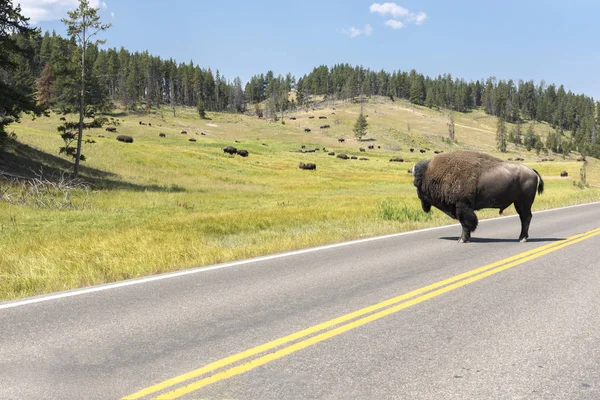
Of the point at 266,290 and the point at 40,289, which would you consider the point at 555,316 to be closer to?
the point at 266,290

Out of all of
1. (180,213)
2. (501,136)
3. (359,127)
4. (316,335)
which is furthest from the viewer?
(501,136)

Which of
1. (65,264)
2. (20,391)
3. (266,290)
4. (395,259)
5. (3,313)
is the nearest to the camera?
(20,391)

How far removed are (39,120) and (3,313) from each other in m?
97.1

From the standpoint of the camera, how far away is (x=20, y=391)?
362cm

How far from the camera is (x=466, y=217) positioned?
11.5m

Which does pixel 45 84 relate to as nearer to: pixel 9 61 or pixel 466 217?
pixel 9 61

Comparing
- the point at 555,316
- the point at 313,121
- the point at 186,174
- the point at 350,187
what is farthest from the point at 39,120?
the point at 555,316

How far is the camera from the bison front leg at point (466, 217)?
1142 cm

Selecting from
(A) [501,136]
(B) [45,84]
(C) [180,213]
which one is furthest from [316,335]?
(A) [501,136]

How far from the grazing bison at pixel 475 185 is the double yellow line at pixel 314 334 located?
2.88 meters

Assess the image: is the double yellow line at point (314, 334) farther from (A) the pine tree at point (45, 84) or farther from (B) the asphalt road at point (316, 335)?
(A) the pine tree at point (45, 84)

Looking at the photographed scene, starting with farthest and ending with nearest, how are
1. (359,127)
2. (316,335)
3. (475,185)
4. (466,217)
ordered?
(359,127) → (466,217) → (475,185) → (316,335)

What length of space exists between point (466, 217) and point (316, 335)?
7.73m

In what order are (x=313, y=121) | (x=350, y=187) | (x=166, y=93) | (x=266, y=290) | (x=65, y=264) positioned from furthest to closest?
1. (x=166, y=93)
2. (x=313, y=121)
3. (x=350, y=187)
4. (x=65, y=264)
5. (x=266, y=290)
